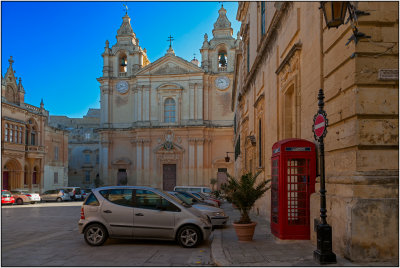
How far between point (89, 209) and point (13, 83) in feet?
117

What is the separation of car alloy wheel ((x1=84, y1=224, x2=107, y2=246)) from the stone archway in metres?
32.7

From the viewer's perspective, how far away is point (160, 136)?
4759 cm

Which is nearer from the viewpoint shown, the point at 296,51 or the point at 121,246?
the point at 121,246

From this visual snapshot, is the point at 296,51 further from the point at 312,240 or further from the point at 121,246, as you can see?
the point at 121,246

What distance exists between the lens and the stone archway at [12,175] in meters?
38.4

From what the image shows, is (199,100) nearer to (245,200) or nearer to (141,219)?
(245,200)

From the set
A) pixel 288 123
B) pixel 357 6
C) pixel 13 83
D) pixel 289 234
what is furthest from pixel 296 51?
pixel 13 83

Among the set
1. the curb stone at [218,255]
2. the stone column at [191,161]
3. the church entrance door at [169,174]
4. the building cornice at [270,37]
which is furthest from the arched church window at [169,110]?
the curb stone at [218,255]

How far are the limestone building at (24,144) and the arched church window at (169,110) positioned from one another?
1360 centimetres

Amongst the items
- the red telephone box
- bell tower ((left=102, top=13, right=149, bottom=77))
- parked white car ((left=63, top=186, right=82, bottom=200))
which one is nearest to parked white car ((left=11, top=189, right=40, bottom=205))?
parked white car ((left=63, top=186, right=82, bottom=200))

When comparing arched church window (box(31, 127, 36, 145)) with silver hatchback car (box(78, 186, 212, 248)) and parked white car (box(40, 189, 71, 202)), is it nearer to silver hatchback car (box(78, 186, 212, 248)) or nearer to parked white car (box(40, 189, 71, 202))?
parked white car (box(40, 189, 71, 202))

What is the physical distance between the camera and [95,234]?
9.73 metres

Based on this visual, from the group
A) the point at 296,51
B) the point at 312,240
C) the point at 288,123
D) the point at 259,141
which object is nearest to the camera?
the point at 312,240

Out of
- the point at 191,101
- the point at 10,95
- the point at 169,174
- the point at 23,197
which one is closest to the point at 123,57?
the point at 191,101
